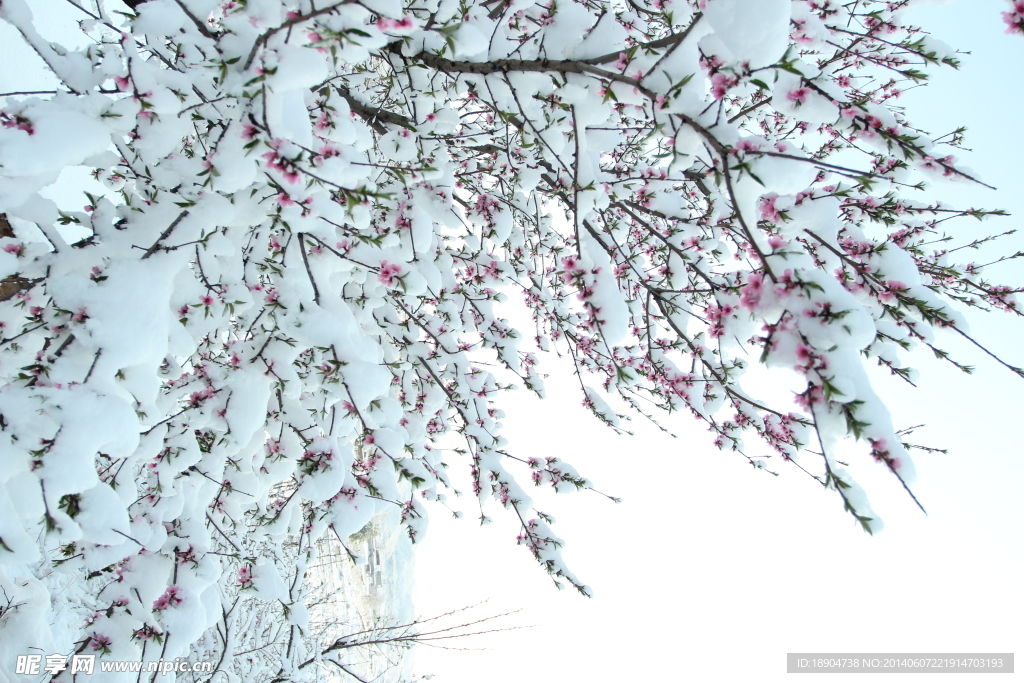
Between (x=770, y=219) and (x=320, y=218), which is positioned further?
(x=770, y=219)

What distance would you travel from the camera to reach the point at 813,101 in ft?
4.62

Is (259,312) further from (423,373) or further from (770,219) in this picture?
(770,219)

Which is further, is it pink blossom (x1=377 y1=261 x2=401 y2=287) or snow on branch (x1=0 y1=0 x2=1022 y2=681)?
pink blossom (x1=377 y1=261 x2=401 y2=287)

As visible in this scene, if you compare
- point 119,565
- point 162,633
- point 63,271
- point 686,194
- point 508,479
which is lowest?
point 162,633

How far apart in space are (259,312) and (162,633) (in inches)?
50.4

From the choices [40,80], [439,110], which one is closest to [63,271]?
[439,110]

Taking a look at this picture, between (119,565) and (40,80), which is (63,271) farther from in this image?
(40,80)

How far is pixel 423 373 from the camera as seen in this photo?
329 cm

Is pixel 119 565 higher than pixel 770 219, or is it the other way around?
pixel 770 219

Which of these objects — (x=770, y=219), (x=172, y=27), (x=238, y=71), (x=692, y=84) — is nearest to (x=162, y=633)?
(x=238, y=71)

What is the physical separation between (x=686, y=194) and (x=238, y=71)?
3199 millimetres

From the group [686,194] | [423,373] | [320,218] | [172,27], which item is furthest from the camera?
[686,194]

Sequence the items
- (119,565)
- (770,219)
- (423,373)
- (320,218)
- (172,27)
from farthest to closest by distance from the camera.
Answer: (423,373) < (119,565) < (770,219) < (320,218) < (172,27)

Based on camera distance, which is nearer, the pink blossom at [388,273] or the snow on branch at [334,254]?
the snow on branch at [334,254]
